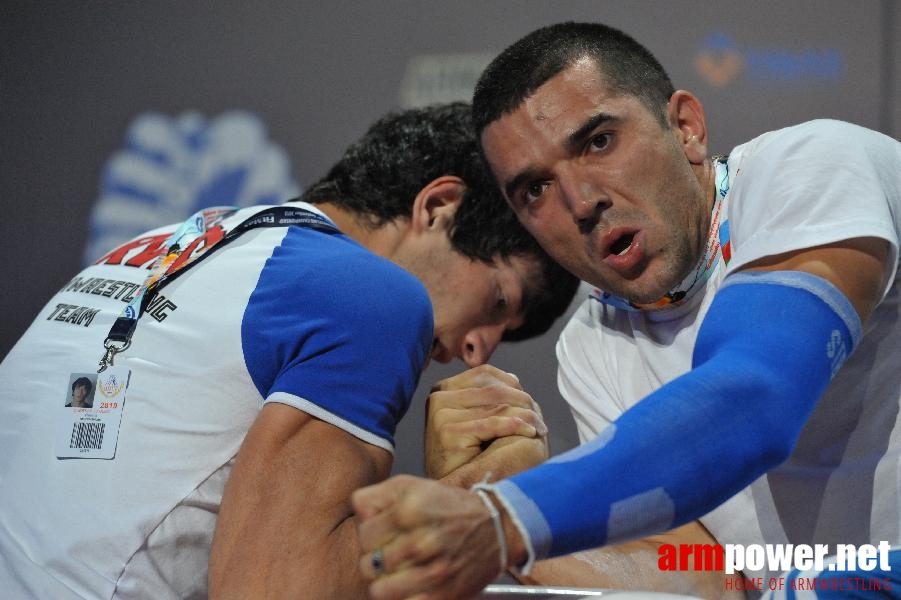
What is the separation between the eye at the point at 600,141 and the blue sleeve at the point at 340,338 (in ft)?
1.20

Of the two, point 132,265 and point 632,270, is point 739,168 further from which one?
point 132,265

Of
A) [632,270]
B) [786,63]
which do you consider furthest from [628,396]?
[786,63]

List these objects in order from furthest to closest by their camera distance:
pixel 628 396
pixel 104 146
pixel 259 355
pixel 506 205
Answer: pixel 104 146 < pixel 506 205 < pixel 628 396 < pixel 259 355

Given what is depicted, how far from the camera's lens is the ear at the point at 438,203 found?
5.47 ft

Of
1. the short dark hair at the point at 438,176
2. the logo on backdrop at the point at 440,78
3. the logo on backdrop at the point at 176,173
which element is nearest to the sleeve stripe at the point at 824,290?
the short dark hair at the point at 438,176

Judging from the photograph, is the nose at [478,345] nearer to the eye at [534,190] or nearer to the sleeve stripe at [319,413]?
the eye at [534,190]

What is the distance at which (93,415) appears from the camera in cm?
117

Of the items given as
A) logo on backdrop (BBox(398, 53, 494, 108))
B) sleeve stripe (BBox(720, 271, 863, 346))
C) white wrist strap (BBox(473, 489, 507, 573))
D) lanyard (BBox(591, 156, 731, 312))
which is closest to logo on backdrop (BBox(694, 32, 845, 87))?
logo on backdrop (BBox(398, 53, 494, 108))

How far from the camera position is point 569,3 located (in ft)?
7.23

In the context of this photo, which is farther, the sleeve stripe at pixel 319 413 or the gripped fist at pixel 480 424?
the gripped fist at pixel 480 424

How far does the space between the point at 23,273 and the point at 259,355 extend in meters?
1.65

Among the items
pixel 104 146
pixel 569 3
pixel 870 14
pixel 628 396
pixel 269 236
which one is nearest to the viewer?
pixel 269 236

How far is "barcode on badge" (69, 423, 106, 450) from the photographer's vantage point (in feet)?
Answer: 3.81

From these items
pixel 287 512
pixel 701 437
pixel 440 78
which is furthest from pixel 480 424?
pixel 440 78
